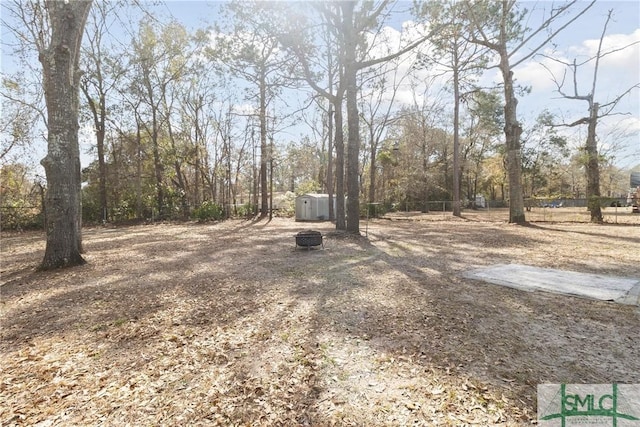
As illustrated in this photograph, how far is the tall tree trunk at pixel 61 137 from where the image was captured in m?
5.97

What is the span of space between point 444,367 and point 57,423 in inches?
113

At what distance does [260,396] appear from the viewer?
2336 mm

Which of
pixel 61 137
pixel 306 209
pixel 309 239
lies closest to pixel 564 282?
pixel 309 239

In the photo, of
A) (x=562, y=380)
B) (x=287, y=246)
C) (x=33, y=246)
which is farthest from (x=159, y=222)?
(x=562, y=380)

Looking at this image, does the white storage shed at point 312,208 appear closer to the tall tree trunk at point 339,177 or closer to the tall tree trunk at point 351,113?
the tall tree trunk at point 339,177

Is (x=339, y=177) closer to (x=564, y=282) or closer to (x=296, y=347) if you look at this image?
(x=564, y=282)

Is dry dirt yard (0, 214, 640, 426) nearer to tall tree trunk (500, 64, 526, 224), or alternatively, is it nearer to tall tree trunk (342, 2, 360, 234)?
tall tree trunk (342, 2, 360, 234)

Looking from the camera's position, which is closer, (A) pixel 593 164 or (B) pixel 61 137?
(B) pixel 61 137

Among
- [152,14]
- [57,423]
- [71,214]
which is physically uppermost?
[152,14]

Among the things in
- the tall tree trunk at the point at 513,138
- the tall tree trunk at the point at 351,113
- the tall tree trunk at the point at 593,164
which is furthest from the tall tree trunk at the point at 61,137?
the tall tree trunk at the point at 593,164

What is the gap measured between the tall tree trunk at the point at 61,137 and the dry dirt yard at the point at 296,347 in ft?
2.43

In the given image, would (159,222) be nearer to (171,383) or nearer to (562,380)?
(171,383)

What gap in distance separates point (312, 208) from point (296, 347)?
673 inches

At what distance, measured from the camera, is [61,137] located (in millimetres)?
6051
